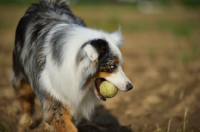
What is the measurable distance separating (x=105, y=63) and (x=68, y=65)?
0.43 m

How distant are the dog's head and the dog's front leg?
19.6 inches

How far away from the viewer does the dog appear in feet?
13.2

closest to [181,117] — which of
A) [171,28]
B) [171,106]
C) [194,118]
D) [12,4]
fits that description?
[194,118]

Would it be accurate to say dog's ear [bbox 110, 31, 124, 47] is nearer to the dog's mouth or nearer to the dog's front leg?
the dog's mouth

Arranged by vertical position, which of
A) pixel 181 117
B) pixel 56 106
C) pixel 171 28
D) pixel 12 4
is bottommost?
pixel 12 4

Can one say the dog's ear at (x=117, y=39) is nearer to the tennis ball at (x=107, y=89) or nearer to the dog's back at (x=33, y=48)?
the tennis ball at (x=107, y=89)

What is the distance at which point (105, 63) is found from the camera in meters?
4.05

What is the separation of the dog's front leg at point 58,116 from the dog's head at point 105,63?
0.50 meters

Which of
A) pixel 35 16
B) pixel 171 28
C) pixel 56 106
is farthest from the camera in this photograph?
pixel 171 28

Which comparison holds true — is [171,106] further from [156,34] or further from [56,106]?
[156,34]

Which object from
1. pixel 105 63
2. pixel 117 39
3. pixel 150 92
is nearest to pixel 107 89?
pixel 105 63

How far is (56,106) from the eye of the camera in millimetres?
4352

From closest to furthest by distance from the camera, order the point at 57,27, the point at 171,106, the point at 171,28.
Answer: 1. the point at 57,27
2. the point at 171,106
3. the point at 171,28

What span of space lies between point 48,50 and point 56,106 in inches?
28.1
